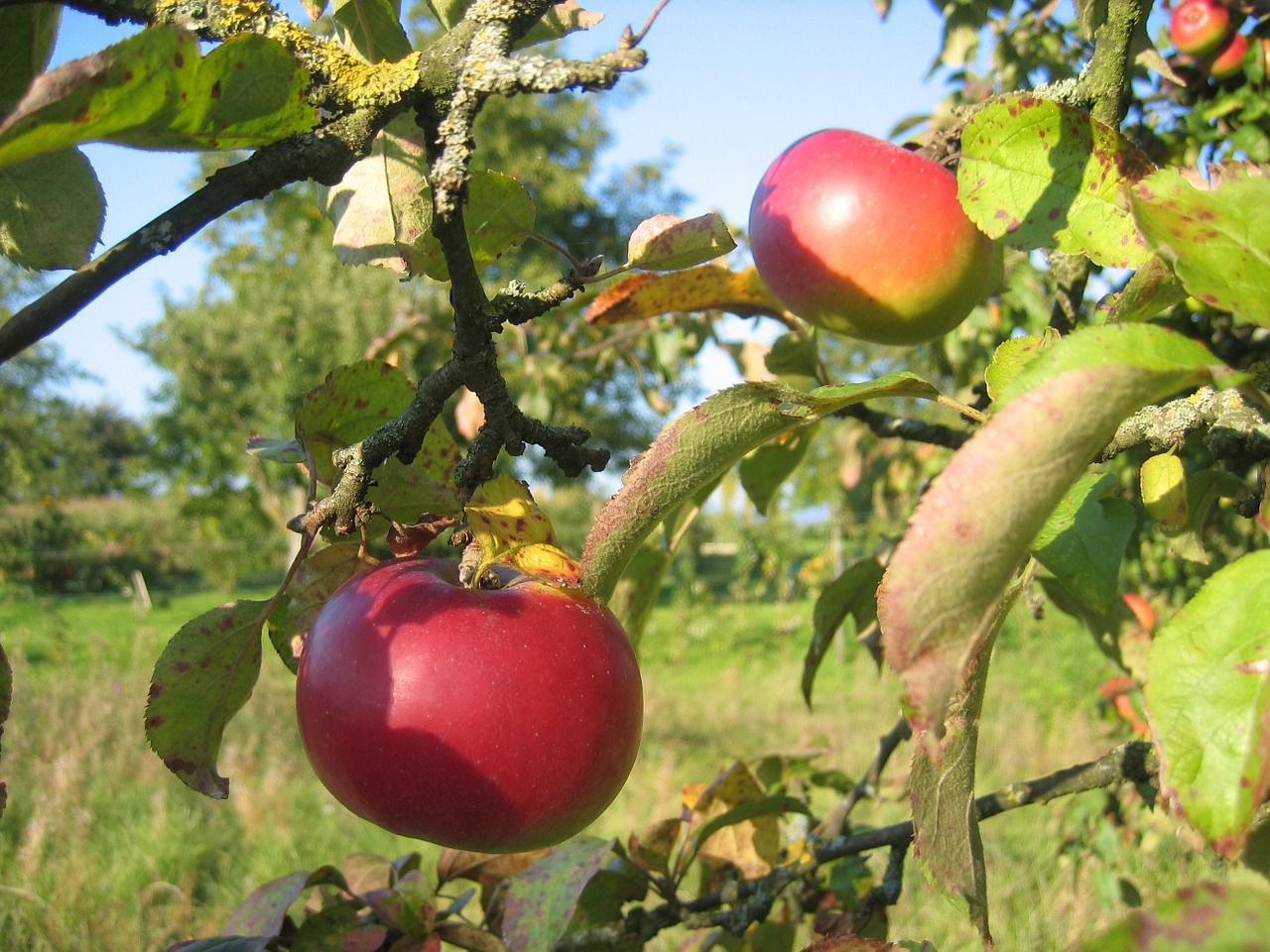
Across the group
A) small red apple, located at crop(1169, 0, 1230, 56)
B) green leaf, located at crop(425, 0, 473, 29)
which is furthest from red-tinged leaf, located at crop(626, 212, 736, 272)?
small red apple, located at crop(1169, 0, 1230, 56)

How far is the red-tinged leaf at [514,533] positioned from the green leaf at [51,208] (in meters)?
0.22

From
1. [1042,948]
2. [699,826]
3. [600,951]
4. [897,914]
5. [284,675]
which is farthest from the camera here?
[284,675]

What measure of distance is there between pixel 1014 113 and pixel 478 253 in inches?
10.6

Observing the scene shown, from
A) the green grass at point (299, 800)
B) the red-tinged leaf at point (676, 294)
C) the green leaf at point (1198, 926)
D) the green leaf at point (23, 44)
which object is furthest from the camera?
the green grass at point (299, 800)

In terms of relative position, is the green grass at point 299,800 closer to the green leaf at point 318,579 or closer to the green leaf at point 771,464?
the green leaf at point 771,464

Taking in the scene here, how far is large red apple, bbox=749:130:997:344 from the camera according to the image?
578 millimetres

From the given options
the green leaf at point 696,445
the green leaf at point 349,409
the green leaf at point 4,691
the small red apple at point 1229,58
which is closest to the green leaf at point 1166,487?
the green leaf at point 696,445

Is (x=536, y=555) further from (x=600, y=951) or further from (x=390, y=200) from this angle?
(x=600, y=951)

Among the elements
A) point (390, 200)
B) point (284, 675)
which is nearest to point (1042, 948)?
point (390, 200)

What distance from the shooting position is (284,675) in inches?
174

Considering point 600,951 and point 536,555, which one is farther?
point 600,951

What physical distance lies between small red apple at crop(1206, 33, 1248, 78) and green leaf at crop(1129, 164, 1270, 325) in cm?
124

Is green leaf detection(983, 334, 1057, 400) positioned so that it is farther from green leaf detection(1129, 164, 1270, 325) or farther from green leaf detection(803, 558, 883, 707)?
green leaf detection(803, 558, 883, 707)

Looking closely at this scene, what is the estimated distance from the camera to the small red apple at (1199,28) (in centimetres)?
126
